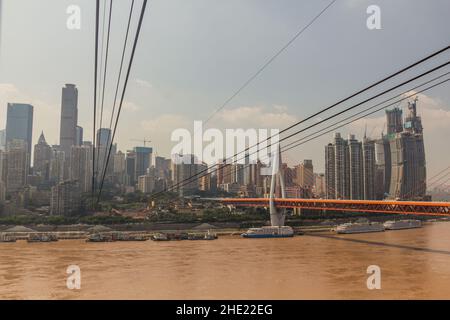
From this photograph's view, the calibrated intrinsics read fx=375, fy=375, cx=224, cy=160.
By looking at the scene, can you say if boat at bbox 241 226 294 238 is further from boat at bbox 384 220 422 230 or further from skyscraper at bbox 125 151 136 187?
skyscraper at bbox 125 151 136 187

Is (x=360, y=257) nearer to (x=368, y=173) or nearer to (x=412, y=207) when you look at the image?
(x=412, y=207)

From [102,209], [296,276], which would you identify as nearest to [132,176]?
[102,209]

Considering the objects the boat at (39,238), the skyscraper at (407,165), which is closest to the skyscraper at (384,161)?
the skyscraper at (407,165)

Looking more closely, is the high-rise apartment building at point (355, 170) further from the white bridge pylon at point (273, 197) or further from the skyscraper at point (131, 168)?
the skyscraper at point (131, 168)

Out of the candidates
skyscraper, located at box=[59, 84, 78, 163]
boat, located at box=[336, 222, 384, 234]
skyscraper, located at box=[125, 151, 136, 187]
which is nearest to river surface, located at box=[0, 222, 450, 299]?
boat, located at box=[336, 222, 384, 234]


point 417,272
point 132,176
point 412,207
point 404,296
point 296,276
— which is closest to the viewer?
point 404,296

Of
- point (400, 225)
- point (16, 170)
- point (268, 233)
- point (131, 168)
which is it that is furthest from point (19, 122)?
point (400, 225)
